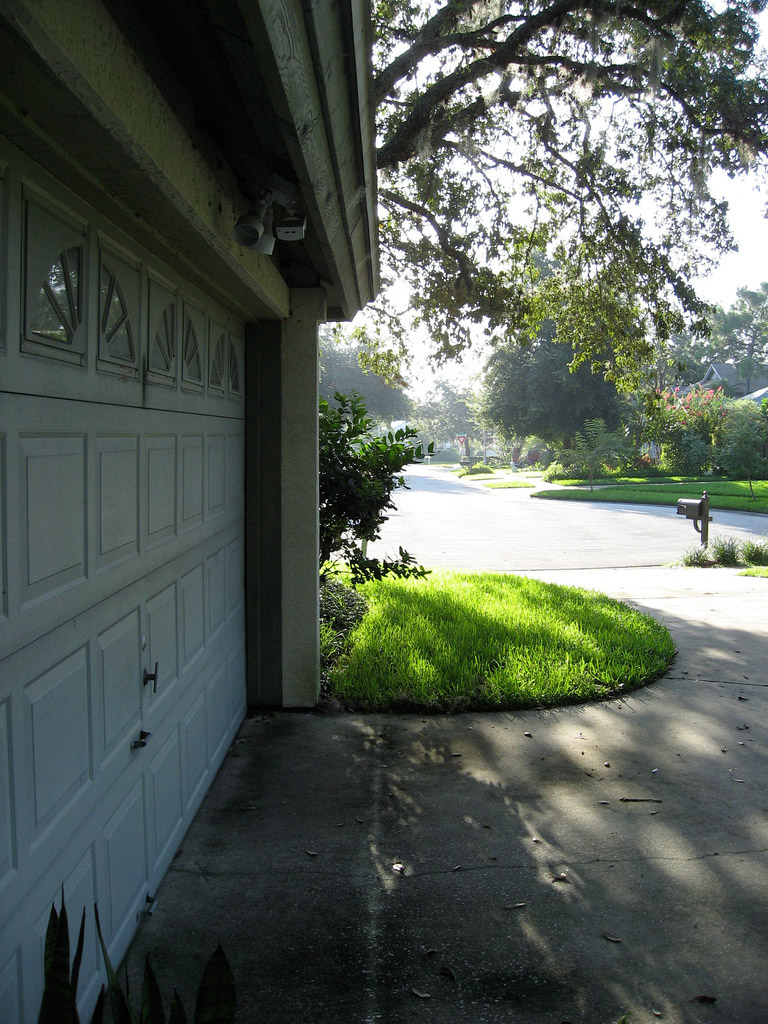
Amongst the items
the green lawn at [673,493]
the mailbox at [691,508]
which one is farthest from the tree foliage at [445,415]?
the mailbox at [691,508]

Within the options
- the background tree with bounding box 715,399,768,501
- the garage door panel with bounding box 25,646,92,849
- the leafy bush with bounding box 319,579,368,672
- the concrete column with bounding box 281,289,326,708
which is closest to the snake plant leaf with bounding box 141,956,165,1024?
the garage door panel with bounding box 25,646,92,849

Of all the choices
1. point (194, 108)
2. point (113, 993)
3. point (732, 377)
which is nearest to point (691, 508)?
point (194, 108)

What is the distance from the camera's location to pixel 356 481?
6.64m

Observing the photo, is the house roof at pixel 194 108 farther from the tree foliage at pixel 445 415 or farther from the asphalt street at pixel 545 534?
the tree foliage at pixel 445 415

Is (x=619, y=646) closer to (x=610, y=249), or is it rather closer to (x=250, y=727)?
(x=250, y=727)

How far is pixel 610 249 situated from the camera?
10.7 m

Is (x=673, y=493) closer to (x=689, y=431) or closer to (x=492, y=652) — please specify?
(x=689, y=431)

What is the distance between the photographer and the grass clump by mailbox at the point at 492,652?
5.91 metres

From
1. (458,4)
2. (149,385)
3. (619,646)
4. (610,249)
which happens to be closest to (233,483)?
(149,385)

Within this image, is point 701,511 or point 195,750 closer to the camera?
point 195,750

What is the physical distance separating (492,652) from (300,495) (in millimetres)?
2282

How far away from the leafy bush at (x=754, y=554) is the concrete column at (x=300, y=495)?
1042 cm

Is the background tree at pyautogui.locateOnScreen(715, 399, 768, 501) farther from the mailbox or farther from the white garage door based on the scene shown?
the white garage door

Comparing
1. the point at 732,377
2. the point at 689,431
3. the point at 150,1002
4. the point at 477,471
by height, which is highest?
the point at 732,377
